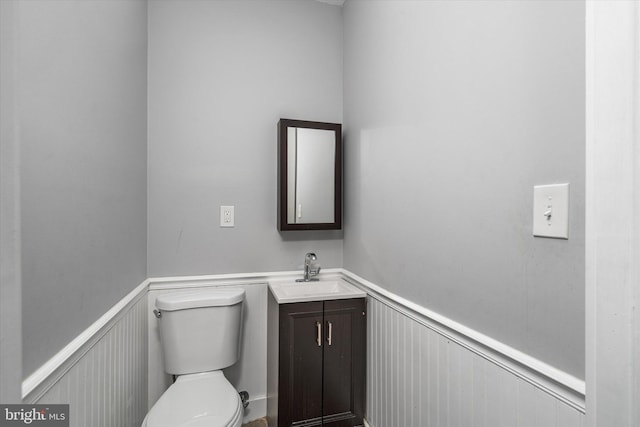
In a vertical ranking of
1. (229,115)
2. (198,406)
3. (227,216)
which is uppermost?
(229,115)

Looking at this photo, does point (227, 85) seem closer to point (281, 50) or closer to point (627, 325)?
point (281, 50)

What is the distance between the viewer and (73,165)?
84cm

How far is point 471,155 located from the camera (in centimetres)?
89

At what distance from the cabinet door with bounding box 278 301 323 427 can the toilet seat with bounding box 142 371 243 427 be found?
0.85ft

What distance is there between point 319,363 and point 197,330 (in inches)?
24.6

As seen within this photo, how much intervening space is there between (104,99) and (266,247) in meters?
1.05

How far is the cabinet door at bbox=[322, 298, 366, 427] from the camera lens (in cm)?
145

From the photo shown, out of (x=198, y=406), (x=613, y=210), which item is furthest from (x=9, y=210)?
(x=198, y=406)

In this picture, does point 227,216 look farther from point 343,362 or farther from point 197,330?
point 343,362

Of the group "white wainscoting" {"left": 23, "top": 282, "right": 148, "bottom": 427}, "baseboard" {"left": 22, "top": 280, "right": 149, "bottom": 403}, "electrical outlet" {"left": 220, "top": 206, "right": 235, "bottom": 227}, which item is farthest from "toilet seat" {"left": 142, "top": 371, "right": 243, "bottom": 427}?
"electrical outlet" {"left": 220, "top": 206, "right": 235, "bottom": 227}

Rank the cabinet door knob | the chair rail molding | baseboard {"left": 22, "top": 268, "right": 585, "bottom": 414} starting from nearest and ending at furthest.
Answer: the chair rail molding < baseboard {"left": 22, "top": 268, "right": 585, "bottom": 414} < the cabinet door knob

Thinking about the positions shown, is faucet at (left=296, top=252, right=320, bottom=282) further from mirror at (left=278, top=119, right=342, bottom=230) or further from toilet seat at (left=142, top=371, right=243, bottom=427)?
toilet seat at (left=142, top=371, right=243, bottom=427)

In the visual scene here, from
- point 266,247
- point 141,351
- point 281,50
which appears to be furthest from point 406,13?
point 141,351

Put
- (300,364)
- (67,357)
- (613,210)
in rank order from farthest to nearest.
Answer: (300,364) → (67,357) → (613,210)
